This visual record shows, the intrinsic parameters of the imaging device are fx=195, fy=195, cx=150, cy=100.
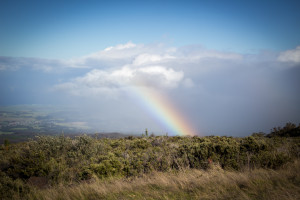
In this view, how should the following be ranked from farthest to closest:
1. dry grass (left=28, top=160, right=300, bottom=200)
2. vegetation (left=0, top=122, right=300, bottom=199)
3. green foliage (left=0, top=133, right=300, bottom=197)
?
1. green foliage (left=0, top=133, right=300, bottom=197)
2. vegetation (left=0, top=122, right=300, bottom=199)
3. dry grass (left=28, top=160, right=300, bottom=200)

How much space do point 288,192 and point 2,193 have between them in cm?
920

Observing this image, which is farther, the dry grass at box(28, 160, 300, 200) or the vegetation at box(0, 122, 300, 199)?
the vegetation at box(0, 122, 300, 199)

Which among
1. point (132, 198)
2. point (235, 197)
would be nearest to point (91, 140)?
point (132, 198)

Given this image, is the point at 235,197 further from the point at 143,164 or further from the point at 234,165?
the point at 143,164

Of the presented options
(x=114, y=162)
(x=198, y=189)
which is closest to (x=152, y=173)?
(x=114, y=162)

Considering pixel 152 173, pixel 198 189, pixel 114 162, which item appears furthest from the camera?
pixel 114 162

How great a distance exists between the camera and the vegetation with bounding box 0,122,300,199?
6.12 m

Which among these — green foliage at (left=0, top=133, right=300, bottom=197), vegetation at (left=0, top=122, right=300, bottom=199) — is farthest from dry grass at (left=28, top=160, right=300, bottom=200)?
green foliage at (left=0, top=133, right=300, bottom=197)

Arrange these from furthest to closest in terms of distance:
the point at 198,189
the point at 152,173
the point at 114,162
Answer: the point at 114,162 < the point at 152,173 < the point at 198,189

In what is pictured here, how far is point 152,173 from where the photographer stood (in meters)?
9.16

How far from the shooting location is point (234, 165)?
31.3 feet

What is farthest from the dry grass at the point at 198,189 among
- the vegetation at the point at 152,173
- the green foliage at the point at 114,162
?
the green foliage at the point at 114,162

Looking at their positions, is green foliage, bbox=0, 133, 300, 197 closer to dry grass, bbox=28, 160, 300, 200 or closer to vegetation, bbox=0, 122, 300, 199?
vegetation, bbox=0, 122, 300, 199

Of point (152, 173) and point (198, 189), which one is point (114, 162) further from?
point (198, 189)
